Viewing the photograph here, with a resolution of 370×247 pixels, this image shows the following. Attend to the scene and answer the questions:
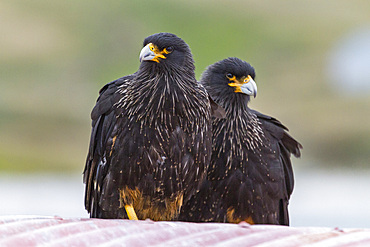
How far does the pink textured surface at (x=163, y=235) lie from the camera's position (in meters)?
1.22

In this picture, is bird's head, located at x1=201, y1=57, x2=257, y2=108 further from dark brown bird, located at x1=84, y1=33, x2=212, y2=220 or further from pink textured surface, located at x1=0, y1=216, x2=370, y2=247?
pink textured surface, located at x1=0, y1=216, x2=370, y2=247

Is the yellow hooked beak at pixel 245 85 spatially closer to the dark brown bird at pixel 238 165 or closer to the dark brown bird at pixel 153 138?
the dark brown bird at pixel 238 165

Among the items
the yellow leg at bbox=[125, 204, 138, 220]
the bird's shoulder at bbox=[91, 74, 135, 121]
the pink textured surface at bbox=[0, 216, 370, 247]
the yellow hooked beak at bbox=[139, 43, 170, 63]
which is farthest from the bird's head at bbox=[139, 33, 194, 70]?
the pink textured surface at bbox=[0, 216, 370, 247]

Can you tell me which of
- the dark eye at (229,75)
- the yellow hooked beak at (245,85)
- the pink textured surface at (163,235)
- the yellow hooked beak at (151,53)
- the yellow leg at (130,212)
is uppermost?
the yellow hooked beak at (151,53)

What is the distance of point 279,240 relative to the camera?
123 cm

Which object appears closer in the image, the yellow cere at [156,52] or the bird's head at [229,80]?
the yellow cere at [156,52]

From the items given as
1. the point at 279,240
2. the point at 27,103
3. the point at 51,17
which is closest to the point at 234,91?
the point at 279,240

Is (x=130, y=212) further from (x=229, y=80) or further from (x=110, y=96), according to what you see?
(x=229, y=80)

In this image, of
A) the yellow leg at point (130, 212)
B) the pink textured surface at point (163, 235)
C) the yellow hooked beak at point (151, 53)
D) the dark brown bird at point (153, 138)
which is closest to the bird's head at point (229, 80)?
the dark brown bird at point (153, 138)

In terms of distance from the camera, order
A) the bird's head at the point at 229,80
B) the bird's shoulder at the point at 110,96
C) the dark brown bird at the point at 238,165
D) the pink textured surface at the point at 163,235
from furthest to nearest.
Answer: the bird's head at the point at 229,80 → the dark brown bird at the point at 238,165 → the bird's shoulder at the point at 110,96 → the pink textured surface at the point at 163,235

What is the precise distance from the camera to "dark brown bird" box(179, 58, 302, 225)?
313 centimetres

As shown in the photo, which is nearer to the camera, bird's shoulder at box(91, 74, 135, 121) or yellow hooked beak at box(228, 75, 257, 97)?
bird's shoulder at box(91, 74, 135, 121)

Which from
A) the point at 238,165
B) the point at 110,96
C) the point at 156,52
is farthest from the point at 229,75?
the point at 110,96

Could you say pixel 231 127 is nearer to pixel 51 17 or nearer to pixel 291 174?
pixel 291 174
